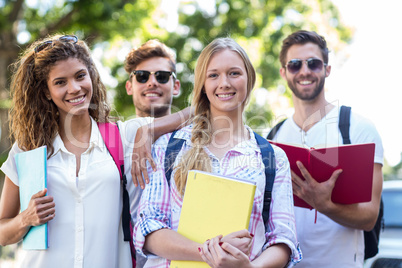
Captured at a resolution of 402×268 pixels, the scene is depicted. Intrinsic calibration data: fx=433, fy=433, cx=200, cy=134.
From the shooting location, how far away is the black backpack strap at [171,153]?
2.44 meters

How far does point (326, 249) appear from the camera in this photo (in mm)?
3178

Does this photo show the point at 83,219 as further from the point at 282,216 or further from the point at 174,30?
the point at 174,30

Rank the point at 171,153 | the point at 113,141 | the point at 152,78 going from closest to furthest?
the point at 171,153, the point at 113,141, the point at 152,78

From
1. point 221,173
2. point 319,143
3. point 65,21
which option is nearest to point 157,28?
point 65,21

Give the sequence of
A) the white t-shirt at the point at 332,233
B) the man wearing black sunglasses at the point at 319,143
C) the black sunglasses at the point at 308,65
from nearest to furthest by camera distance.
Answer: the man wearing black sunglasses at the point at 319,143, the white t-shirt at the point at 332,233, the black sunglasses at the point at 308,65

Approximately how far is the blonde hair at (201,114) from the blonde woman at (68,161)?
0.81ft

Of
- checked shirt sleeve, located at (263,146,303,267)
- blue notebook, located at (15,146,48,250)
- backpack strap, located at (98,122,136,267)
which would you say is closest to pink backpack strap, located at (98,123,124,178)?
backpack strap, located at (98,122,136,267)

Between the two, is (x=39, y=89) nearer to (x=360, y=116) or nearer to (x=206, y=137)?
(x=206, y=137)

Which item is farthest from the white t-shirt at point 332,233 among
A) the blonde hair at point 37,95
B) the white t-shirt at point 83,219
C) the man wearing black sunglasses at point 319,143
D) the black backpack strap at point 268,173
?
the blonde hair at point 37,95

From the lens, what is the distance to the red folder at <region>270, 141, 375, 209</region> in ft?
8.99

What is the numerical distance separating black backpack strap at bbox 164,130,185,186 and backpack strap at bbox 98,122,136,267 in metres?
0.35

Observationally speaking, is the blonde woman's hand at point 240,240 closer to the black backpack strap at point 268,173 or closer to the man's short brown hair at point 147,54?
the black backpack strap at point 268,173

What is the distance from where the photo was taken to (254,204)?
91.5 inches

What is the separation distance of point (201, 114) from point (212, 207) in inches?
29.0
